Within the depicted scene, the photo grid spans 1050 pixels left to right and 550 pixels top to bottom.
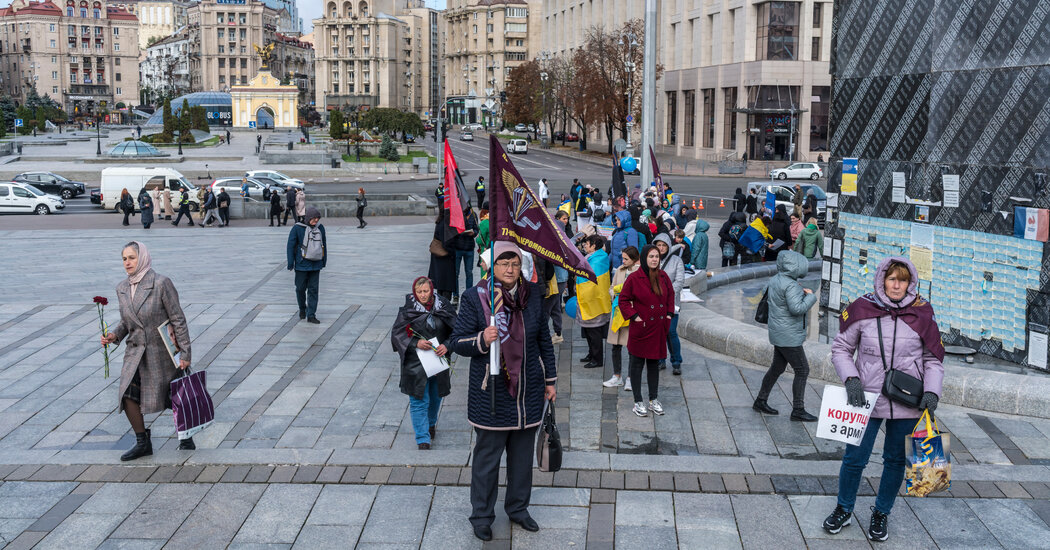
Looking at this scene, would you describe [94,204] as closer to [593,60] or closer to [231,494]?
[231,494]

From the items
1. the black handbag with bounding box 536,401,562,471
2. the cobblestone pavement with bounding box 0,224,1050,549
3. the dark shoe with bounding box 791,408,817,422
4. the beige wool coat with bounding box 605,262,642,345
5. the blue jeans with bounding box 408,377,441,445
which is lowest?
the cobblestone pavement with bounding box 0,224,1050,549

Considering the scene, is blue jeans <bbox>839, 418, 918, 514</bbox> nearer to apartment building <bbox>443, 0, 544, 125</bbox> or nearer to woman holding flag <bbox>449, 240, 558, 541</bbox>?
woman holding flag <bbox>449, 240, 558, 541</bbox>

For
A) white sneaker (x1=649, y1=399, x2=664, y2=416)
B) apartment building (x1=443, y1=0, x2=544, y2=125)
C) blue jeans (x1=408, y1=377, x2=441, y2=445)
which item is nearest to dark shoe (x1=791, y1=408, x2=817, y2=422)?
white sneaker (x1=649, y1=399, x2=664, y2=416)

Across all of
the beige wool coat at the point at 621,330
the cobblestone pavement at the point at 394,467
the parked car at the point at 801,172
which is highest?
the parked car at the point at 801,172

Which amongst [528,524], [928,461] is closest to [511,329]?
[528,524]

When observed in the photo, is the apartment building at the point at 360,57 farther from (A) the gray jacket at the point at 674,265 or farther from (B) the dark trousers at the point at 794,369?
(B) the dark trousers at the point at 794,369

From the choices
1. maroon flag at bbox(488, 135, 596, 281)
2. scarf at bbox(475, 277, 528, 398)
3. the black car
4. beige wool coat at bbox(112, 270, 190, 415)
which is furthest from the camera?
the black car

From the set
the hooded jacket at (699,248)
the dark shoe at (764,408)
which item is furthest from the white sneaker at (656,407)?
the hooded jacket at (699,248)

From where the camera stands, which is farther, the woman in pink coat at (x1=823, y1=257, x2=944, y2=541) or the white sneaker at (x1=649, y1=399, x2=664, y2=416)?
the white sneaker at (x1=649, y1=399, x2=664, y2=416)

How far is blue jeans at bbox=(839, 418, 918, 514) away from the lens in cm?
599

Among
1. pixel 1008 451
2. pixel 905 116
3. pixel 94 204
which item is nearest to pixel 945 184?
pixel 905 116

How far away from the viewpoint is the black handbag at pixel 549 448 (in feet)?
20.4

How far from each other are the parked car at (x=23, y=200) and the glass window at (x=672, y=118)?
160ft

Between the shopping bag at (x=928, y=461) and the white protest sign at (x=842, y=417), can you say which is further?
the white protest sign at (x=842, y=417)
